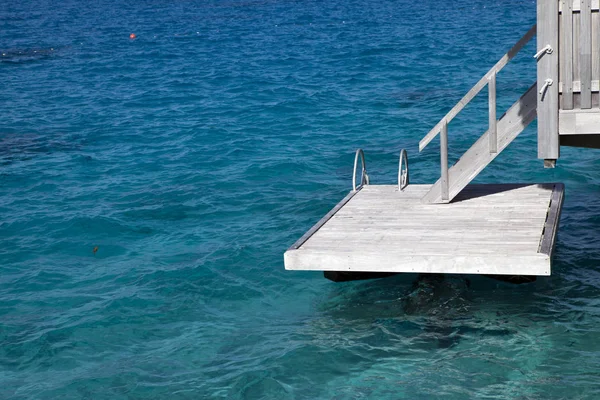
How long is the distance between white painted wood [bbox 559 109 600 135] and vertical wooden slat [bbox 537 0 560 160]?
12 centimetres

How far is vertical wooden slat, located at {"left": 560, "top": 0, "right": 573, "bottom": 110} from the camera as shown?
9.94m

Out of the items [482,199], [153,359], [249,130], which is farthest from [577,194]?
[249,130]

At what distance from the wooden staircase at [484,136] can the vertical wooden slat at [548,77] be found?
0.81 m

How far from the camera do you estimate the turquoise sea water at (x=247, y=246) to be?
958 centimetres

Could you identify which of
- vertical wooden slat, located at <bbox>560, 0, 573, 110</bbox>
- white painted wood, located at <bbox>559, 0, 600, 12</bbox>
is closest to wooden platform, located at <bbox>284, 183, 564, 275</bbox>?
vertical wooden slat, located at <bbox>560, 0, 573, 110</bbox>

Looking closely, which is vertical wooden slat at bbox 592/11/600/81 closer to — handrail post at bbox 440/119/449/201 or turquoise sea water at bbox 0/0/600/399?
handrail post at bbox 440/119/449/201

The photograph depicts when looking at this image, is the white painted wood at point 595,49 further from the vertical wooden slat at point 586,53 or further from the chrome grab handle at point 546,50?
the chrome grab handle at point 546,50

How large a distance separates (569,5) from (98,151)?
14030mm

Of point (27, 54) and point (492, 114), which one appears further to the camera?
point (27, 54)

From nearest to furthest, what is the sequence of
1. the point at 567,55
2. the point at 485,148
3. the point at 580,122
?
the point at 567,55, the point at 580,122, the point at 485,148

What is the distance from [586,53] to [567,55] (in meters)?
0.21

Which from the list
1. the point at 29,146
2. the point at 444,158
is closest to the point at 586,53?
the point at 444,158

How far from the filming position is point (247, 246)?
13719mm

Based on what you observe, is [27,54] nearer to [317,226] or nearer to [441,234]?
[317,226]
